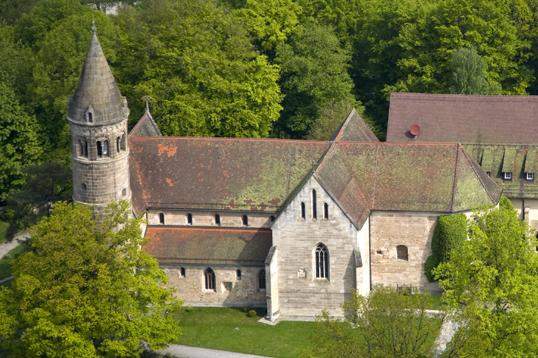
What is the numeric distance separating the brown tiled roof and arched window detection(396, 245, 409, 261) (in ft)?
31.6

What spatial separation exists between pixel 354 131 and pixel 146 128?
16.5m

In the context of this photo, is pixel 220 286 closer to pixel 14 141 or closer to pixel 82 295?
pixel 82 295

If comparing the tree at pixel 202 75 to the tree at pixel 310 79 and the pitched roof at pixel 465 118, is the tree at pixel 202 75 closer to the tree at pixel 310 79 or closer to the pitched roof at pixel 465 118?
the tree at pixel 310 79

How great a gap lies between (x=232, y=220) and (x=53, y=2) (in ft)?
145

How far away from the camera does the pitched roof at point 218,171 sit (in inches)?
3942

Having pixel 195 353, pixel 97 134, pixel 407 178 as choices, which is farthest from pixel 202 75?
pixel 195 353

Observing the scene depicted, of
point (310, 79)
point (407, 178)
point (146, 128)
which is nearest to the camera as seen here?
point (407, 178)

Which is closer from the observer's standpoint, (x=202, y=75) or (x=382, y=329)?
(x=382, y=329)

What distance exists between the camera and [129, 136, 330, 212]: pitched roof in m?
100

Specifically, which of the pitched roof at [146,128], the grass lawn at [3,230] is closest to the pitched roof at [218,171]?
the pitched roof at [146,128]

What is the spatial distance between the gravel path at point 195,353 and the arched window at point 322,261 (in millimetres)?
8593

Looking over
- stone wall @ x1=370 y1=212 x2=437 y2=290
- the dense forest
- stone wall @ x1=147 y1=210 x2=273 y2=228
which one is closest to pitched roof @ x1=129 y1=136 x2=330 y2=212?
stone wall @ x1=147 y1=210 x2=273 y2=228

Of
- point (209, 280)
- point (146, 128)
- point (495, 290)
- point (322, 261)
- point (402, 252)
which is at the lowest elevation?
point (209, 280)

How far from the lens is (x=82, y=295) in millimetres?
87812
